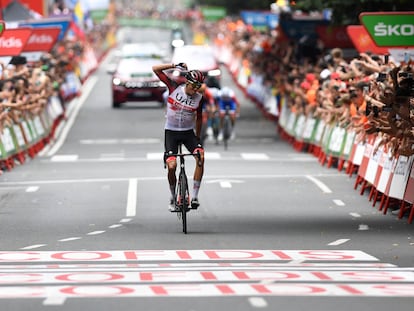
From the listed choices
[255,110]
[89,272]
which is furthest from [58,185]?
[255,110]

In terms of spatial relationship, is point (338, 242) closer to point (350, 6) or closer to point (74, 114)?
point (350, 6)

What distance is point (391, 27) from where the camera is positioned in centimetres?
2492

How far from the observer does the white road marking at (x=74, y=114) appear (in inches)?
1481

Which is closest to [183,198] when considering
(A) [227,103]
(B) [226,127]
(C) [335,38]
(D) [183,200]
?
(D) [183,200]

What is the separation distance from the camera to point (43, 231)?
18.7m

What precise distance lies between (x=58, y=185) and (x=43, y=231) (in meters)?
6.95

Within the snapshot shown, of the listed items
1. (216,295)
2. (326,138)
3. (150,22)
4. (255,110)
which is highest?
(216,295)

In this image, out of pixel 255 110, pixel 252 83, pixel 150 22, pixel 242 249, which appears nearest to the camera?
pixel 242 249

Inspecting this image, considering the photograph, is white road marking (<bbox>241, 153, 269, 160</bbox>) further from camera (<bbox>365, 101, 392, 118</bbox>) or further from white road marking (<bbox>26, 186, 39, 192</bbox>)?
camera (<bbox>365, 101, 392, 118</bbox>)

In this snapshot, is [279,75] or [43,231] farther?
[279,75]

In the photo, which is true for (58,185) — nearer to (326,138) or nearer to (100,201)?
(100,201)

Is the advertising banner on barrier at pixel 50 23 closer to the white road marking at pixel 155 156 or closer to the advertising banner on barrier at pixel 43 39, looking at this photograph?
the advertising banner on barrier at pixel 43 39

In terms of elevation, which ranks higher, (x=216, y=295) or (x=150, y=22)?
(x=216, y=295)

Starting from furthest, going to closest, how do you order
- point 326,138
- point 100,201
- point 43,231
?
point 326,138, point 100,201, point 43,231
